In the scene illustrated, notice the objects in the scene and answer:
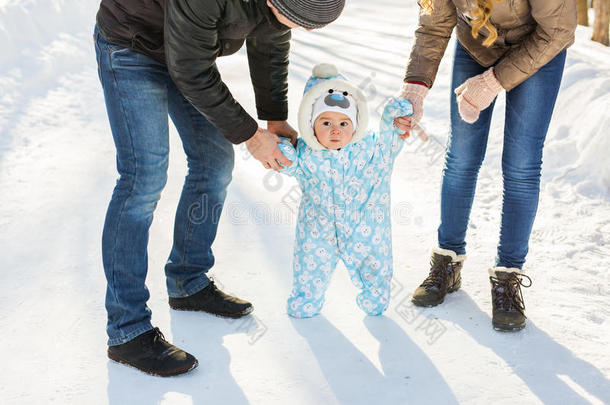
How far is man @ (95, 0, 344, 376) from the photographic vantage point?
1853 millimetres

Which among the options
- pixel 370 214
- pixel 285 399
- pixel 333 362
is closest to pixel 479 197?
pixel 370 214

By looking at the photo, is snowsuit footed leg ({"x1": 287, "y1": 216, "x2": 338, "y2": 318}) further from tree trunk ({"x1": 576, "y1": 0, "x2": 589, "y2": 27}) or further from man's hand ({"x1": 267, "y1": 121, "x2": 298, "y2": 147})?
tree trunk ({"x1": 576, "y1": 0, "x2": 589, "y2": 27})

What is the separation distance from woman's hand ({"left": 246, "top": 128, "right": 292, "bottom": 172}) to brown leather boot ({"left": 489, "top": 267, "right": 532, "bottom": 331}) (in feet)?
3.37

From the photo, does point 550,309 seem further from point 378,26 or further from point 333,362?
point 378,26

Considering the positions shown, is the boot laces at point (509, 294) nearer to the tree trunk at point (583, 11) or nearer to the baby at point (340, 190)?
the baby at point (340, 190)

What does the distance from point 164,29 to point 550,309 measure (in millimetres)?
1879

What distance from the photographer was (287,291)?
8.79ft

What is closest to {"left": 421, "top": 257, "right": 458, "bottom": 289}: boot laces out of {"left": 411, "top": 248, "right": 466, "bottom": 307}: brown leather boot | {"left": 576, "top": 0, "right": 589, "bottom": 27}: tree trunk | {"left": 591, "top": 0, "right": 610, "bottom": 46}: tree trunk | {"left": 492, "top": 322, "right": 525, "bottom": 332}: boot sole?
{"left": 411, "top": 248, "right": 466, "bottom": 307}: brown leather boot

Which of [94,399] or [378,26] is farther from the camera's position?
[378,26]

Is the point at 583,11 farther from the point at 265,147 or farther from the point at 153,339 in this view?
the point at 153,339

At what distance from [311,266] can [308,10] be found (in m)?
1.08

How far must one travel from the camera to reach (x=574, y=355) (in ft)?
7.25

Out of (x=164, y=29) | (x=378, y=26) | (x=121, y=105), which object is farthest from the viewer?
(x=378, y=26)

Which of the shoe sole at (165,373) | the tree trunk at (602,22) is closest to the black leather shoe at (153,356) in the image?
the shoe sole at (165,373)
